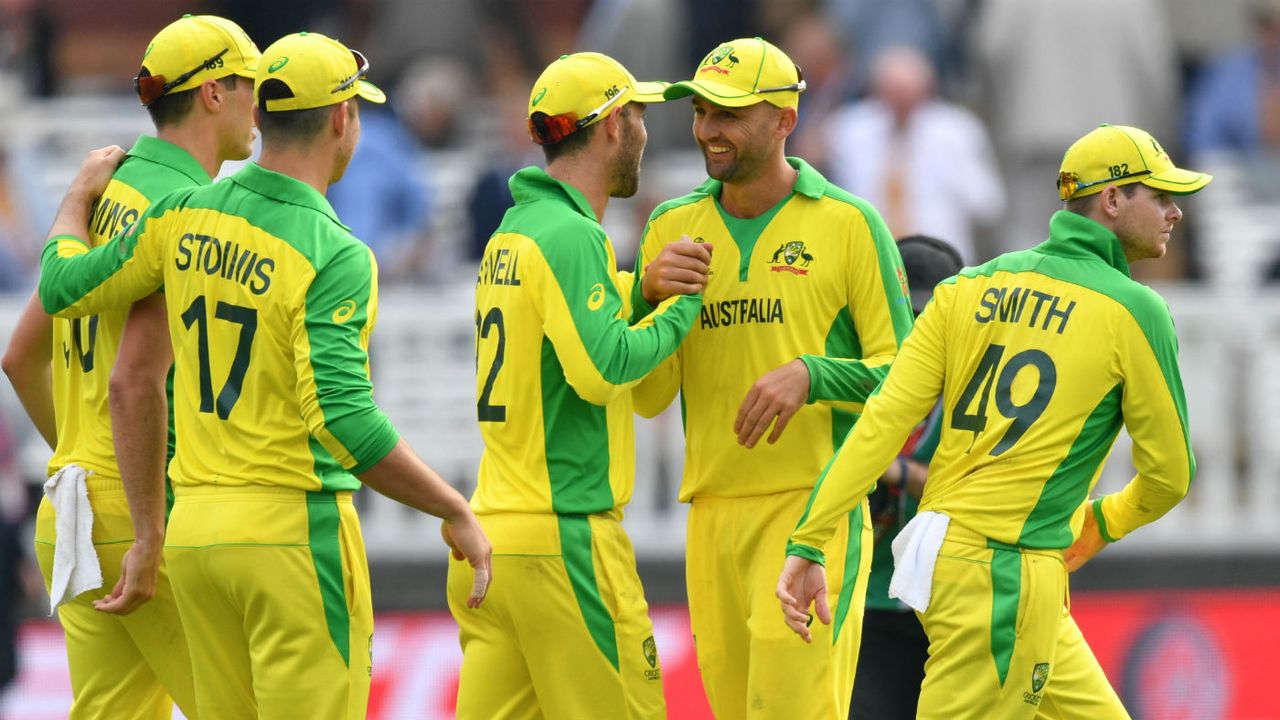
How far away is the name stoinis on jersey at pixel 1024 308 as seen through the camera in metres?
5.79

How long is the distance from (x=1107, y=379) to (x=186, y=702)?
9.38 ft

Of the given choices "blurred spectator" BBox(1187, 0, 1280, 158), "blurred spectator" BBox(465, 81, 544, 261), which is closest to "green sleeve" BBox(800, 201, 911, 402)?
"blurred spectator" BBox(465, 81, 544, 261)

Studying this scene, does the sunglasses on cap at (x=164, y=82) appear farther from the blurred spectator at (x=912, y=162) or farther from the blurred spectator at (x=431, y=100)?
the blurred spectator at (x=431, y=100)

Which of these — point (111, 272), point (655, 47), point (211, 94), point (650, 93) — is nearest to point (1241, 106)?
point (655, 47)

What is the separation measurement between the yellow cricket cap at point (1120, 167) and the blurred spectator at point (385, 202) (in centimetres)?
762

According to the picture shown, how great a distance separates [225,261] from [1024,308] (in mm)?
2258

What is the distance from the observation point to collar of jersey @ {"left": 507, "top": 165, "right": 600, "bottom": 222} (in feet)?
20.2

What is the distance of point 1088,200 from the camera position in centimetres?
597

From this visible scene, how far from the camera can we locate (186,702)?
607 centimetres

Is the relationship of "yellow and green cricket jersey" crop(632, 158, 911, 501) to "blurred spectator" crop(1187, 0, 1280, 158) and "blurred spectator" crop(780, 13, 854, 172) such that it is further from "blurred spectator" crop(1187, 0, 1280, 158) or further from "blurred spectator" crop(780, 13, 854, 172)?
"blurred spectator" crop(1187, 0, 1280, 158)

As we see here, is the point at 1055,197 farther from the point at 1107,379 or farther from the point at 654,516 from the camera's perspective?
the point at 1107,379

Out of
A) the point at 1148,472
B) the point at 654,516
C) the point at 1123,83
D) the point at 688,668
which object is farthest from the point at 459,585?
the point at 1123,83

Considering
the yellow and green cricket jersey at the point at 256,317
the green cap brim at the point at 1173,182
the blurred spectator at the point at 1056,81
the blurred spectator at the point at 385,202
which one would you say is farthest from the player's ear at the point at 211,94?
the blurred spectator at the point at 1056,81

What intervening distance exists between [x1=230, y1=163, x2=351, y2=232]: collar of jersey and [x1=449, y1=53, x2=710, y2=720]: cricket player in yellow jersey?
0.65 meters
